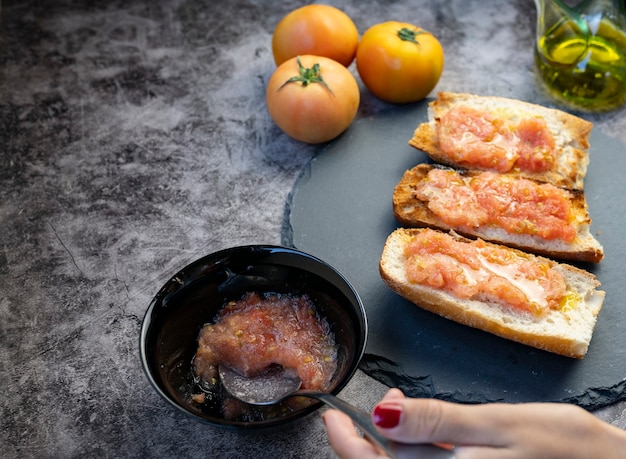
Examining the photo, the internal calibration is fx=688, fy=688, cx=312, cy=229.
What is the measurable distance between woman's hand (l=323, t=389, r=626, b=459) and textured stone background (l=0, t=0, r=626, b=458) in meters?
0.63

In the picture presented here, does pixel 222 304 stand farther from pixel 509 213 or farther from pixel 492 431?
pixel 509 213

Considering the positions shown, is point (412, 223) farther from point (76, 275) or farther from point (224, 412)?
point (76, 275)

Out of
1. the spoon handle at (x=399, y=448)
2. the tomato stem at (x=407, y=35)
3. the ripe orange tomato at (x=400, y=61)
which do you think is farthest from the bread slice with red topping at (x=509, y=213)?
the spoon handle at (x=399, y=448)

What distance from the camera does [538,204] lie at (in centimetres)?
299

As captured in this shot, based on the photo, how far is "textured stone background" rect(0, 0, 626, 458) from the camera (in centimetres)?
256

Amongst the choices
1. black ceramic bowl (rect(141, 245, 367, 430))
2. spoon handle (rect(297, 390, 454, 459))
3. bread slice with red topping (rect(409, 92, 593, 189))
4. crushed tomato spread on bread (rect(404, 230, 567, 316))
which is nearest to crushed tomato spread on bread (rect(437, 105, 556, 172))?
bread slice with red topping (rect(409, 92, 593, 189))

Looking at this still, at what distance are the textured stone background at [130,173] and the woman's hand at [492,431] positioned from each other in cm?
63

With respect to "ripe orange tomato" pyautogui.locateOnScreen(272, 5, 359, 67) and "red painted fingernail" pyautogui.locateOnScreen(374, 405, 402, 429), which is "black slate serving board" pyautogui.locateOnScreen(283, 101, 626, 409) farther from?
"red painted fingernail" pyautogui.locateOnScreen(374, 405, 402, 429)

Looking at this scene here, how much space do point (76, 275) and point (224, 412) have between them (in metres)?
1.06

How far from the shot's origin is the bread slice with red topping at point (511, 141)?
3229mm

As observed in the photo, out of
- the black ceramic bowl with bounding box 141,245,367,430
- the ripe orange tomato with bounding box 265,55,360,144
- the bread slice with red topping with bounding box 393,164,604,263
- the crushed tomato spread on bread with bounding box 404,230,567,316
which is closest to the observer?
the black ceramic bowl with bounding box 141,245,367,430

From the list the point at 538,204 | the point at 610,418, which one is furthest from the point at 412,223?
the point at 610,418

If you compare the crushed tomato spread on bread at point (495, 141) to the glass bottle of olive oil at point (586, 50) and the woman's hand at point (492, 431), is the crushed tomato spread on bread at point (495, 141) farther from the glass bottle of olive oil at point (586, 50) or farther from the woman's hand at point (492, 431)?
the woman's hand at point (492, 431)

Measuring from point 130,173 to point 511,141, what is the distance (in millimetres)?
1892
